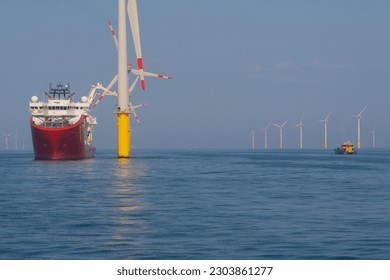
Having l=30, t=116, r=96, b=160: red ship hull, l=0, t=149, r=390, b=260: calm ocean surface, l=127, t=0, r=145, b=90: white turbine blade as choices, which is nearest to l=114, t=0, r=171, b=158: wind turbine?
l=127, t=0, r=145, b=90: white turbine blade

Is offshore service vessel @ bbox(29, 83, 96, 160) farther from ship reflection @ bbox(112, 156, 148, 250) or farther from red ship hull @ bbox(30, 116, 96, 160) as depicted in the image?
ship reflection @ bbox(112, 156, 148, 250)

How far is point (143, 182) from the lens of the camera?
81.0m

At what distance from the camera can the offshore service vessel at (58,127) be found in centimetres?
13888

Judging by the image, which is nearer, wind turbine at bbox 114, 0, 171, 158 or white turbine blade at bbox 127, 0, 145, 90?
wind turbine at bbox 114, 0, 171, 158

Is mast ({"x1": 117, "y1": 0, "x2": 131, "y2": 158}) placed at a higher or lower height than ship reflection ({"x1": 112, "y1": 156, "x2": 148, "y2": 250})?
higher

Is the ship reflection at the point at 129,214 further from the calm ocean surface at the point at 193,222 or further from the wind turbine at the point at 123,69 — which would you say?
the wind turbine at the point at 123,69

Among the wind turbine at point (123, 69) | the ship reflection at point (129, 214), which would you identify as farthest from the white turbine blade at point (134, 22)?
the ship reflection at point (129, 214)

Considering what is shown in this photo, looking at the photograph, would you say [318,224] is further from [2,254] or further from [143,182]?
[143,182]

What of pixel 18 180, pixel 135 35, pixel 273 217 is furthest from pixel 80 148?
pixel 273 217

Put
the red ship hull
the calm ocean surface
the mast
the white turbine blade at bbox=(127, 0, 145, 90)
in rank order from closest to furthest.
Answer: the calm ocean surface < the red ship hull < the mast < the white turbine blade at bbox=(127, 0, 145, 90)

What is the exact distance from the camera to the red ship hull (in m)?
138

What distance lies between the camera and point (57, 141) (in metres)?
139

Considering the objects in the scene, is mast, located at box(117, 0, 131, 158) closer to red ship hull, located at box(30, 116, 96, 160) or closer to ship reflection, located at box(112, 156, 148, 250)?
red ship hull, located at box(30, 116, 96, 160)

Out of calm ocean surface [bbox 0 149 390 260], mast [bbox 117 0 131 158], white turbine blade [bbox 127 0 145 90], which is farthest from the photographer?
white turbine blade [bbox 127 0 145 90]
